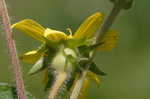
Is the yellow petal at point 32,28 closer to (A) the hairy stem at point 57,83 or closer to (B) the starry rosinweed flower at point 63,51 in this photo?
(B) the starry rosinweed flower at point 63,51

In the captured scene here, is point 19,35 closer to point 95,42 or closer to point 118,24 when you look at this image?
point 118,24

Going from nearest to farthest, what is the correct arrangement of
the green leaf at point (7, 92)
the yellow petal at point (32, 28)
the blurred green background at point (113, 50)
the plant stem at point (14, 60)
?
the plant stem at point (14, 60) → the green leaf at point (7, 92) → the yellow petal at point (32, 28) → the blurred green background at point (113, 50)

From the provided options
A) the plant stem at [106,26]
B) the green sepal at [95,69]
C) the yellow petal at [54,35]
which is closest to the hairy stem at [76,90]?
the plant stem at [106,26]

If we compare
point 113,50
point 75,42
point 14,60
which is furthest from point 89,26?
point 113,50

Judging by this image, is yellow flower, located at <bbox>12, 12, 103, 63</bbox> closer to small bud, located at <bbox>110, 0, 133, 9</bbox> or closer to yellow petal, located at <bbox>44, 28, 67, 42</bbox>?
yellow petal, located at <bbox>44, 28, 67, 42</bbox>

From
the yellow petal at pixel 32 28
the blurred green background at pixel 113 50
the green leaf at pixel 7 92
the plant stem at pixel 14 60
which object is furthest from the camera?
the blurred green background at pixel 113 50

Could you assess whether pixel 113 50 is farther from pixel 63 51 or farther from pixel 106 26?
pixel 106 26

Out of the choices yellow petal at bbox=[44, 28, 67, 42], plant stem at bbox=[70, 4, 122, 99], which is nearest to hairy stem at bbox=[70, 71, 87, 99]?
plant stem at bbox=[70, 4, 122, 99]
